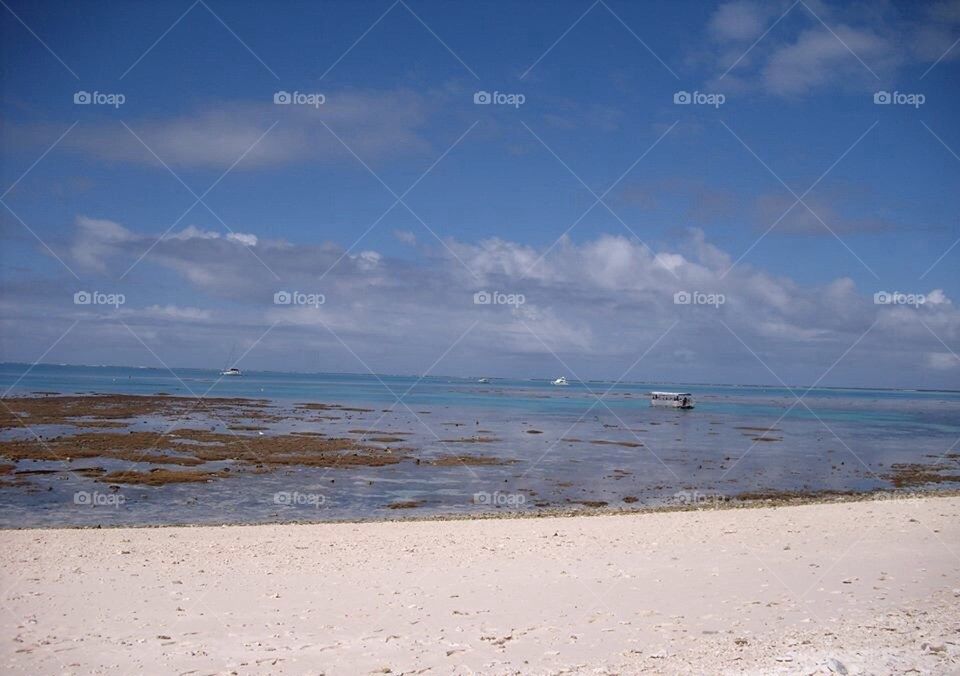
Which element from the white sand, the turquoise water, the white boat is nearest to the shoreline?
the turquoise water

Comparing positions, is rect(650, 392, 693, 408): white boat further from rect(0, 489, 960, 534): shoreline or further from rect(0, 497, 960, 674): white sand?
Result: rect(0, 497, 960, 674): white sand

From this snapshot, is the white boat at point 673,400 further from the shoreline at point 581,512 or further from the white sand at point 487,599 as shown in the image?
the white sand at point 487,599

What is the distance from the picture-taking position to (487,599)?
10844 millimetres

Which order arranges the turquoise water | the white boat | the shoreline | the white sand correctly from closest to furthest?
the white sand, the shoreline, the turquoise water, the white boat

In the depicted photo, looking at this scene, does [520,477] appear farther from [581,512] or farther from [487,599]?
[487,599]

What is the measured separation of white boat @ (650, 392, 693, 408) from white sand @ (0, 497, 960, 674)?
72.7m

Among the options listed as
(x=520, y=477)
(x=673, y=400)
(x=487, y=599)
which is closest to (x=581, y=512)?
(x=520, y=477)

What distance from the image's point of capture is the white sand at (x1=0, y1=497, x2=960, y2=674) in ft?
26.8

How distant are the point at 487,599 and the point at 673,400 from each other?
8552 centimetres

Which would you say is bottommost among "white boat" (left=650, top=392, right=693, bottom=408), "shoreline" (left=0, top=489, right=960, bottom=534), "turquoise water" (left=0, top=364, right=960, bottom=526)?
"shoreline" (left=0, top=489, right=960, bottom=534)

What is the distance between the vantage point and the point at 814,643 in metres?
8.38

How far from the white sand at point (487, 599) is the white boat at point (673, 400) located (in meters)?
72.7

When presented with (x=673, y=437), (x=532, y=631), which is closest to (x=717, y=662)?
(x=532, y=631)

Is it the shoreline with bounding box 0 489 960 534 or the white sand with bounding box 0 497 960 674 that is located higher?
the shoreline with bounding box 0 489 960 534
